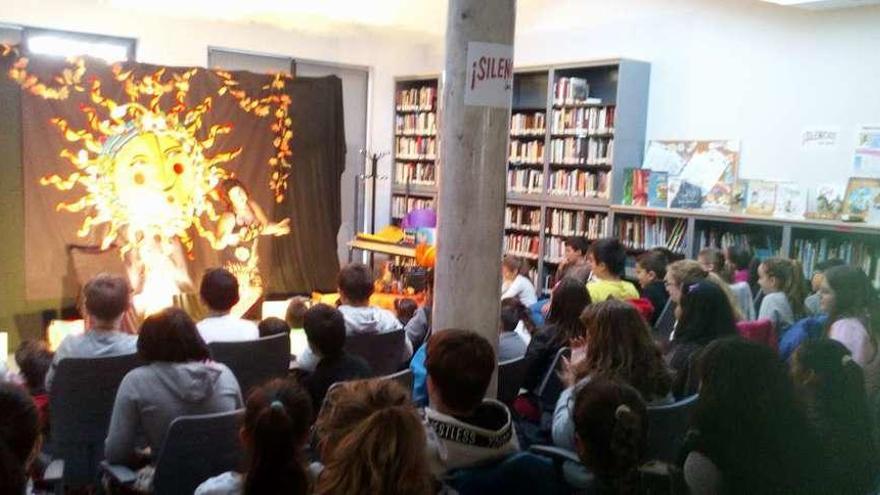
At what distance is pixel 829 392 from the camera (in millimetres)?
2658

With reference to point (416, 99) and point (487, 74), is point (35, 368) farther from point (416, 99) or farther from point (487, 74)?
point (416, 99)

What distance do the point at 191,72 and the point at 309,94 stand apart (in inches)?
47.8

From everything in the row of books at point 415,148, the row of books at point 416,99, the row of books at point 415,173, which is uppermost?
the row of books at point 416,99

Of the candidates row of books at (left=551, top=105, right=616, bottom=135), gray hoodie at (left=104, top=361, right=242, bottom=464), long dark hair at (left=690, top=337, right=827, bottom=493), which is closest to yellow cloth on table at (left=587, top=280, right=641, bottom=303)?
long dark hair at (left=690, top=337, right=827, bottom=493)

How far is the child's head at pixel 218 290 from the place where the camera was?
380cm

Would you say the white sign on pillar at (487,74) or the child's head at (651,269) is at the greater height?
the white sign on pillar at (487,74)

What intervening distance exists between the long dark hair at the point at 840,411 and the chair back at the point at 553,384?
2.98ft

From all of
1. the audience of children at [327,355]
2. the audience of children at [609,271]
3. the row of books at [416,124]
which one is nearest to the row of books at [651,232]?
the audience of children at [609,271]

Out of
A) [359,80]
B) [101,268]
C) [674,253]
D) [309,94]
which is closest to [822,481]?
[674,253]

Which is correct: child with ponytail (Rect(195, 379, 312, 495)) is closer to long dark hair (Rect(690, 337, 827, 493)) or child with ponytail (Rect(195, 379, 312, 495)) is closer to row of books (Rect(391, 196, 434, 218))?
long dark hair (Rect(690, 337, 827, 493))

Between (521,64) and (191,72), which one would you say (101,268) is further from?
(521,64)

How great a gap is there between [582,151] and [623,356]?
190 inches

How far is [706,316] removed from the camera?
3406 millimetres

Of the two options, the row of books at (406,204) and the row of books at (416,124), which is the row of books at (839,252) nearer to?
the row of books at (406,204)
